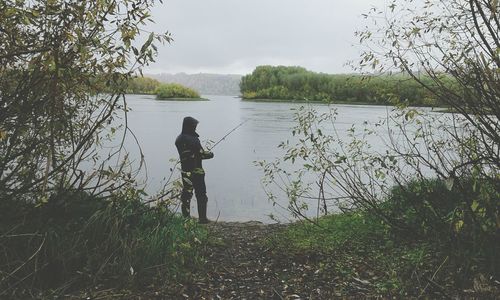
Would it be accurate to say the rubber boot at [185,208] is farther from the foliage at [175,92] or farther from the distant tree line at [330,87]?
the foliage at [175,92]

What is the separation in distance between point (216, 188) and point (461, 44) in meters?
9.38

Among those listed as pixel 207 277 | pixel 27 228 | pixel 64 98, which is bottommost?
pixel 207 277

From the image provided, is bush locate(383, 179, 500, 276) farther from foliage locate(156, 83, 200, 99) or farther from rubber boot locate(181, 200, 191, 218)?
foliage locate(156, 83, 200, 99)

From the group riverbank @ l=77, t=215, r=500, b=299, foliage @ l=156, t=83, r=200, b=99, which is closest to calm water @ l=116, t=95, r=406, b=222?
riverbank @ l=77, t=215, r=500, b=299

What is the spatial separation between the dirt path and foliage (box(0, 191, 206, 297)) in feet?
1.00

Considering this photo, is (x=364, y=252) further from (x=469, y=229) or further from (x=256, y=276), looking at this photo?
(x=256, y=276)

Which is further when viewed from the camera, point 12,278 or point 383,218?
point 383,218

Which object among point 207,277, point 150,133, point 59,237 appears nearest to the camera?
point 59,237

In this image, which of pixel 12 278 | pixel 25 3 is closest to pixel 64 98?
pixel 25 3

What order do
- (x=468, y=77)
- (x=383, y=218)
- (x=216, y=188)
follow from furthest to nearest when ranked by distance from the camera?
(x=216, y=188), (x=383, y=218), (x=468, y=77)

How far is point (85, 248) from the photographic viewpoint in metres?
4.26

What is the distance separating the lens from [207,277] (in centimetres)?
469

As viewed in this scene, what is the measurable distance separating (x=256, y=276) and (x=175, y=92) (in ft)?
331

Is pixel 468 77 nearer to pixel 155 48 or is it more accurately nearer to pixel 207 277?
pixel 155 48
